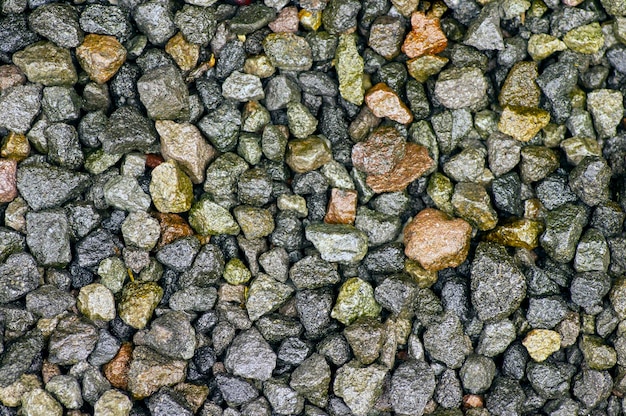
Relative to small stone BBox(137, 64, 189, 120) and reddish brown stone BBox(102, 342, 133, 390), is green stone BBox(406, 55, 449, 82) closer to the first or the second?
small stone BBox(137, 64, 189, 120)

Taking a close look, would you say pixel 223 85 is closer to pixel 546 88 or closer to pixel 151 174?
pixel 151 174

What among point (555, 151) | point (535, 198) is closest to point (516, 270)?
point (535, 198)

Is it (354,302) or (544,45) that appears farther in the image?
(544,45)

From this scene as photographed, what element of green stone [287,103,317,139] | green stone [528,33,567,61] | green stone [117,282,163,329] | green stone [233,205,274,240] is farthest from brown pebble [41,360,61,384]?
green stone [528,33,567,61]

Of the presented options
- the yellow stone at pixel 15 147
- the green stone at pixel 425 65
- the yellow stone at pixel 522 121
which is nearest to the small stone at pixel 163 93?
the yellow stone at pixel 15 147

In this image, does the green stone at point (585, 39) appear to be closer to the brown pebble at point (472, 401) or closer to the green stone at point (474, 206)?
the green stone at point (474, 206)

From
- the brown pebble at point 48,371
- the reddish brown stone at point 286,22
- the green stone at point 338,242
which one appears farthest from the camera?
the reddish brown stone at point 286,22

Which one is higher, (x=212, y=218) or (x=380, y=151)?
(x=380, y=151)

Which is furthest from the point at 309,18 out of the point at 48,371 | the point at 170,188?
the point at 48,371

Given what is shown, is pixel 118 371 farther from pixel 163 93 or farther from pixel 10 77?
pixel 10 77
